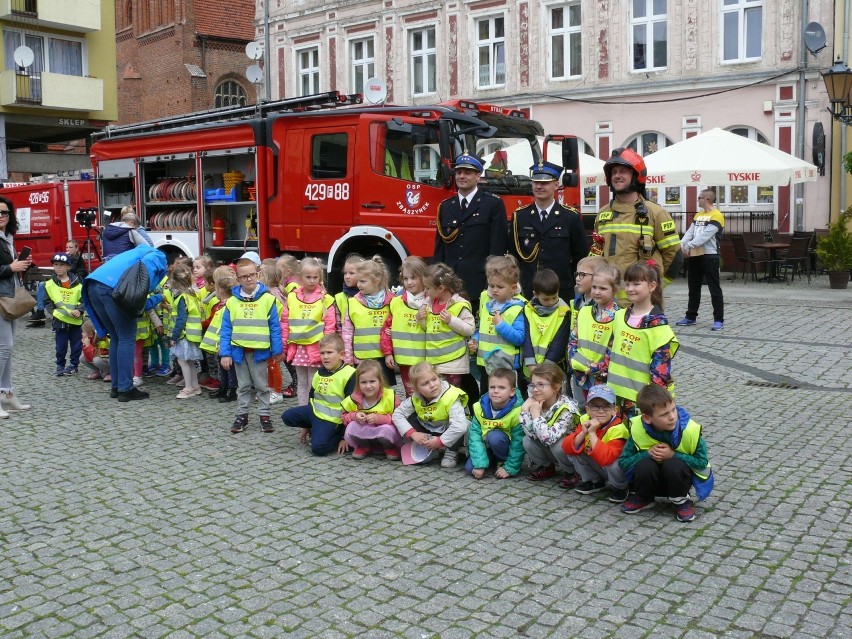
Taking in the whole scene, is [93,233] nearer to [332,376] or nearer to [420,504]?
[332,376]

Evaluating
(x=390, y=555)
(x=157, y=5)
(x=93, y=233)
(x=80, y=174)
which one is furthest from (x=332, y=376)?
(x=157, y=5)

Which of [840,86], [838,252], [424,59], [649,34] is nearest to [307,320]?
[840,86]

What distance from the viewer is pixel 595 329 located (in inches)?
252

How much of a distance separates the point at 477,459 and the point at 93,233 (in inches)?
598

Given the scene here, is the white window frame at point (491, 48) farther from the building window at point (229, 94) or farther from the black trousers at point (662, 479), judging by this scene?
the black trousers at point (662, 479)

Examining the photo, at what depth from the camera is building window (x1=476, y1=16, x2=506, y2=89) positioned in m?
27.1

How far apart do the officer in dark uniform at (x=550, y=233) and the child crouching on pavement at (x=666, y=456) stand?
201 centimetres

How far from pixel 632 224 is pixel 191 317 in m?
4.53

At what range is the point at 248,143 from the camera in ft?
47.1

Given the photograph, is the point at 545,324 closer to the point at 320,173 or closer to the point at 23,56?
the point at 320,173

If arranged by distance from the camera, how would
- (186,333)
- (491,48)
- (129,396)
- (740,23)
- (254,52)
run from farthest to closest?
(491,48) < (254,52) < (740,23) < (186,333) < (129,396)

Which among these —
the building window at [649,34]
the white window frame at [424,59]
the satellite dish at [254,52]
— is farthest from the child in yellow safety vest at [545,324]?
the white window frame at [424,59]

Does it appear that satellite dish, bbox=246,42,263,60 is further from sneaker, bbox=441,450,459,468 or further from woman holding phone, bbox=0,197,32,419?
sneaker, bbox=441,450,459,468

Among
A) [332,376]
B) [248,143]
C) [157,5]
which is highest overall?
[157,5]
